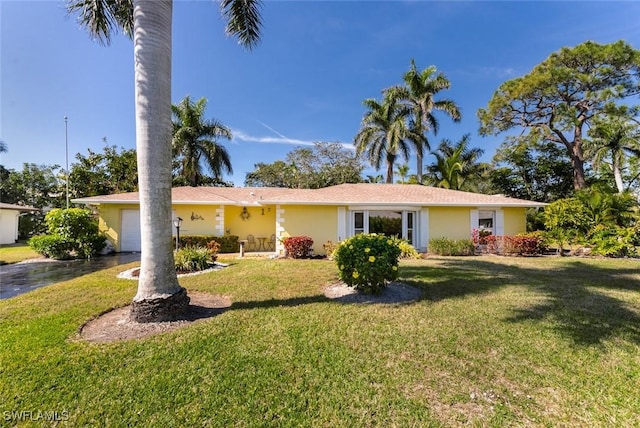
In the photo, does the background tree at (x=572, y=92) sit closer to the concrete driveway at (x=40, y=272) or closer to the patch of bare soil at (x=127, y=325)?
the patch of bare soil at (x=127, y=325)

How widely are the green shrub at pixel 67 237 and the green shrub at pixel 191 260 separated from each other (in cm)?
710

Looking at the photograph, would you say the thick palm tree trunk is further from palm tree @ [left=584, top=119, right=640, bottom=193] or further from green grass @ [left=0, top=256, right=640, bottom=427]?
palm tree @ [left=584, top=119, right=640, bottom=193]

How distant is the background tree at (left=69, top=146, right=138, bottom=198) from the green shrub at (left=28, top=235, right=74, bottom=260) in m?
11.7

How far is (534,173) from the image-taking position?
85.9 ft

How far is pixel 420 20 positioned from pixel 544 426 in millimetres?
14363

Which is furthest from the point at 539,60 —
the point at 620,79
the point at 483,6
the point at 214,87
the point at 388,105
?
the point at 214,87

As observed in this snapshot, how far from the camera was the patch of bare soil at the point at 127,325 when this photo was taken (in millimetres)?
4602

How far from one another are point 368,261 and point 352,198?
8.67m

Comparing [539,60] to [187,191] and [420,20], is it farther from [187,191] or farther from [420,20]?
[187,191]

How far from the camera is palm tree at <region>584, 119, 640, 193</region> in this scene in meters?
20.6

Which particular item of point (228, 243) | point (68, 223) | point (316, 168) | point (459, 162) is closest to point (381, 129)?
point (459, 162)

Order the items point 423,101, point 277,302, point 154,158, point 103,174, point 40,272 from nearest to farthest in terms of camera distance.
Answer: point 154,158 → point 277,302 → point 40,272 → point 103,174 → point 423,101

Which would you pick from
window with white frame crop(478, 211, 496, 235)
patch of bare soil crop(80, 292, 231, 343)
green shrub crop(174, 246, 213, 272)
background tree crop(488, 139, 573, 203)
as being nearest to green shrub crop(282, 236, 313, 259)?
green shrub crop(174, 246, 213, 272)

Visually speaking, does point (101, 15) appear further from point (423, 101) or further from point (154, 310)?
point (423, 101)
